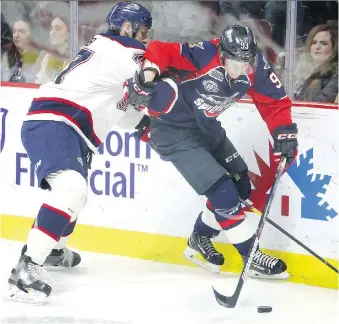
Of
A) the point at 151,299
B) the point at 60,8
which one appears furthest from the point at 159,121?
the point at 60,8

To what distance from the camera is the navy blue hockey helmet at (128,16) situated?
3859 mm

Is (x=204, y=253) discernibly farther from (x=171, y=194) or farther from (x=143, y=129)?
(x=143, y=129)

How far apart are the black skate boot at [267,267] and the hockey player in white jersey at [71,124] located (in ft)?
2.53

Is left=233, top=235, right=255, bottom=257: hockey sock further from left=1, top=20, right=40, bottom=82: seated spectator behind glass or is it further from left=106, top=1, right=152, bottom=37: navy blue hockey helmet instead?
left=1, top=20, right=40, bottom=82: seated spectator behind glass

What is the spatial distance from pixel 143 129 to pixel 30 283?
0.81 m

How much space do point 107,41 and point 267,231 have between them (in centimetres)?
103

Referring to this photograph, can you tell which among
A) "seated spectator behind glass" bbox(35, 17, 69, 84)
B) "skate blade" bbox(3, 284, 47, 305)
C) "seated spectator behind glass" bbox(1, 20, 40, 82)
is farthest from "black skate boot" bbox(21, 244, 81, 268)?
"seated spectator behind glass" bbox(1, 20, 40, 82)

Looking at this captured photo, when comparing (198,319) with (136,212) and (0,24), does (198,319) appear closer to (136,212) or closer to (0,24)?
(136,212)

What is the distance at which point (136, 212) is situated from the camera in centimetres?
455

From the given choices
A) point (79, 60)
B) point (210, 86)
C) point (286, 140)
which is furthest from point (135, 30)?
point (286, 140)

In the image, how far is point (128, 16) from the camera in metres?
3.86

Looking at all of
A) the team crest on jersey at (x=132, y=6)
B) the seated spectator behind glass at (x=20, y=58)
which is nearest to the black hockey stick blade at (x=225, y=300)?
the team crest on jersey at (x=132, y=6)

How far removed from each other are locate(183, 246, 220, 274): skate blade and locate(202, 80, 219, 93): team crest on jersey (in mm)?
793

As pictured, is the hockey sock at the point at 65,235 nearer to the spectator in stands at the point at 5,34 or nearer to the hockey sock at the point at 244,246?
the hockey sock at the point at 244,246
